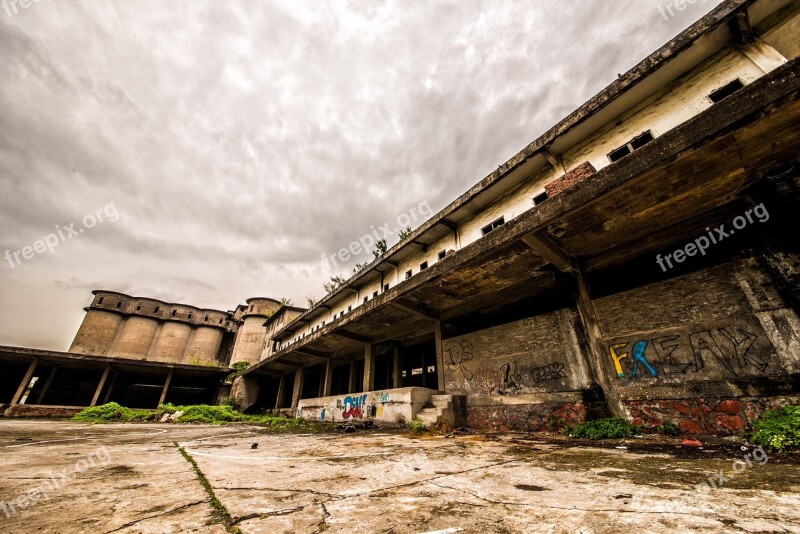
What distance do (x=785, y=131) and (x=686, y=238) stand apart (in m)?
2.58

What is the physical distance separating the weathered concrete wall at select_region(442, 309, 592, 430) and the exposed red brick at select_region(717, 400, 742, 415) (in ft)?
6.77

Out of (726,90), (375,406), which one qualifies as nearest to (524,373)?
(375,406)

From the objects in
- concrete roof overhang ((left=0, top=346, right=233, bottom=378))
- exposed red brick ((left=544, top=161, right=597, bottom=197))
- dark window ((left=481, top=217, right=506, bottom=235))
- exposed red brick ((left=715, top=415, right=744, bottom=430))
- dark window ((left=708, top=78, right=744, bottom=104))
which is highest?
dark window ((left=708, top=78, right=744, bottom=104))

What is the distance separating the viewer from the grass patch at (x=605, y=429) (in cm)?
564

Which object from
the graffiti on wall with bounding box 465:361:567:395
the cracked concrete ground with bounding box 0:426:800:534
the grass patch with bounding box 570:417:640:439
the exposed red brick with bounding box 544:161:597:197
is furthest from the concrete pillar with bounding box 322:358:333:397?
the exposed red brick with bounding box 544:161:597:197

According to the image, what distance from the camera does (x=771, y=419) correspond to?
4551 mm

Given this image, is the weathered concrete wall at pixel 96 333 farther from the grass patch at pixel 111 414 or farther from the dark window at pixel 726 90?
the dark window at pixel 726 90

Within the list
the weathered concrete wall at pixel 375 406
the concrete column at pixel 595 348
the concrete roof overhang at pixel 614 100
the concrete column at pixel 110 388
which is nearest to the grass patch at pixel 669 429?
the concrete column at pixel 595 348

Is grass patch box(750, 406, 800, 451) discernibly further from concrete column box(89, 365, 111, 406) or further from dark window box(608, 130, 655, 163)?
concrete column box(89, 365, 111, 406)

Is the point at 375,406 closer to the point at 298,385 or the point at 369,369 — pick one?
the point at 369,369

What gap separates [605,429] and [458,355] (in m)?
4.41

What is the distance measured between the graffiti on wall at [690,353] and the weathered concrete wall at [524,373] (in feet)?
2.91

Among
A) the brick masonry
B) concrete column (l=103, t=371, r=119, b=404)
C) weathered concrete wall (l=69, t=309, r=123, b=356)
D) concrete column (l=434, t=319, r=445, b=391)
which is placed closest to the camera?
the brick masonry

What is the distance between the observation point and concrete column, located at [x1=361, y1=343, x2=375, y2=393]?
11953 millimetres
